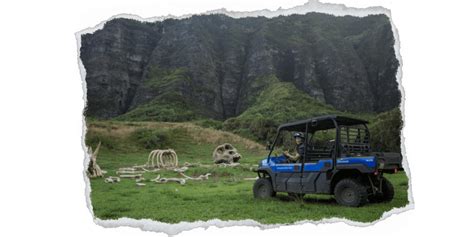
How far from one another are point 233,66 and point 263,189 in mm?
9074

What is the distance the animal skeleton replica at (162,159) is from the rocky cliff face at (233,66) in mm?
1498

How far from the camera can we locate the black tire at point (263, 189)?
6484 mm

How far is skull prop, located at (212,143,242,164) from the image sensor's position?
12.4 m

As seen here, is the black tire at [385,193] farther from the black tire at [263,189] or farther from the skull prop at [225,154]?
the skull prop at [225,154]

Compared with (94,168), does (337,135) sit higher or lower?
higher

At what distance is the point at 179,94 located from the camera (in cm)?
1181

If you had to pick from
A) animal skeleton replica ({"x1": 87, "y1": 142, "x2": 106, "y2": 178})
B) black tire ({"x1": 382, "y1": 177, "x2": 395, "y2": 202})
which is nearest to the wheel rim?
black tire ({"x1": 382, "y1": 177, "x2": 395, "y2": 202})

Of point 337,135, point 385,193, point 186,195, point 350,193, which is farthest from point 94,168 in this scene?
point 385,193

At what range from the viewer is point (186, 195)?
7.00 metres

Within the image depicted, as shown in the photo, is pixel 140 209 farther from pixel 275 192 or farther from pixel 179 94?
pixel 179 94

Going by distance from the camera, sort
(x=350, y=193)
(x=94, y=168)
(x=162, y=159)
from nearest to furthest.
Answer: (x=350, y=193)
(x=94, y=168)
(x=162, y=159)

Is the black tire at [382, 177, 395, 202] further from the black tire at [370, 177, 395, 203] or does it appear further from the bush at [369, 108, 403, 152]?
the bush at [369, 108, 403, 152]

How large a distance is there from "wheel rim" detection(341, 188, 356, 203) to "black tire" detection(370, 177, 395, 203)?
0.55m

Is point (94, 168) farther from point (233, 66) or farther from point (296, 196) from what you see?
point (233, 66)
